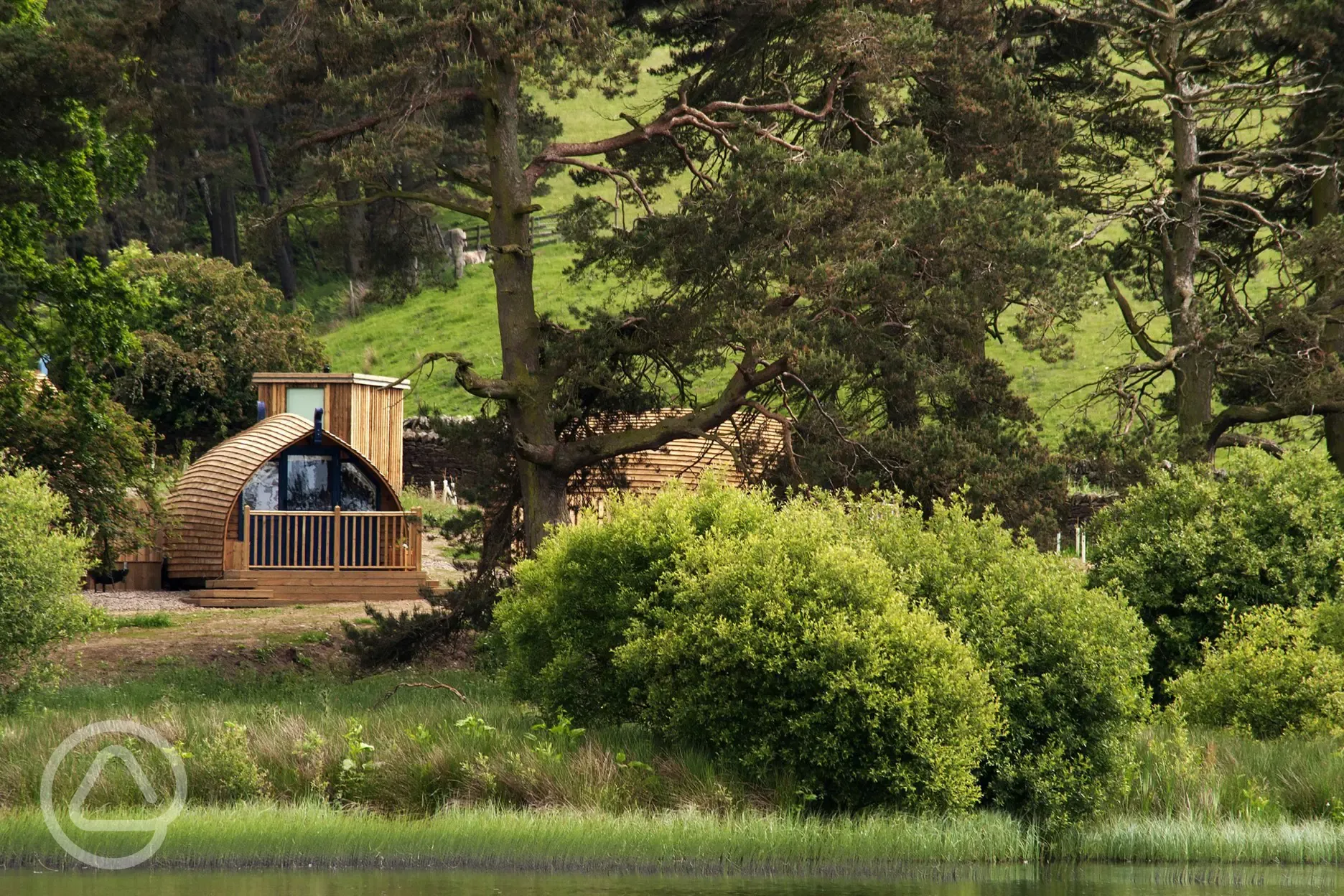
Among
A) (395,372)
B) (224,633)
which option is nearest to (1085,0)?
(224,633)

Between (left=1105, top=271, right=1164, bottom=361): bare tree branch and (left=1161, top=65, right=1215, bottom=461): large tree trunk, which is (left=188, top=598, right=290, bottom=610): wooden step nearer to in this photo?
(left=1105, top=271, right=1164, bottom=361): bare tree branch

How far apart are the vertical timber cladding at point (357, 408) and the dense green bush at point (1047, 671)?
66.1ft

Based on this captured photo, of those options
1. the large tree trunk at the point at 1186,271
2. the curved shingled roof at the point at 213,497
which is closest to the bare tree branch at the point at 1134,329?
the large tree trunk at the point at 1186,271

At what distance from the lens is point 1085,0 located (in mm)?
26688

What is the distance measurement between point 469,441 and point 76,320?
6540 mm

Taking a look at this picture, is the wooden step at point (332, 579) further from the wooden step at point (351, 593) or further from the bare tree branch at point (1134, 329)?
the bare tree branch at point (1134, 329)

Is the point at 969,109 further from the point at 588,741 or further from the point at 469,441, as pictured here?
the point at 588,741

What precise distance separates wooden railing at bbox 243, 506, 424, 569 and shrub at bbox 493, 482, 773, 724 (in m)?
14.8

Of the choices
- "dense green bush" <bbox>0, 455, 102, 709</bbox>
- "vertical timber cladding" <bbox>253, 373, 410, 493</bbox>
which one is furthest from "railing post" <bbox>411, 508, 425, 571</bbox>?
"dense green bush" <bbox>0, 455, 102, 709</bbox>

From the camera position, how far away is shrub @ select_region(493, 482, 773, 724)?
46.9 ft

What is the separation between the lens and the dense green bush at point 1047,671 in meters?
13.0

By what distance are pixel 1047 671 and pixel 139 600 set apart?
66.8 ft

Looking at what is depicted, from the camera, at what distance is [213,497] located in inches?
1169
